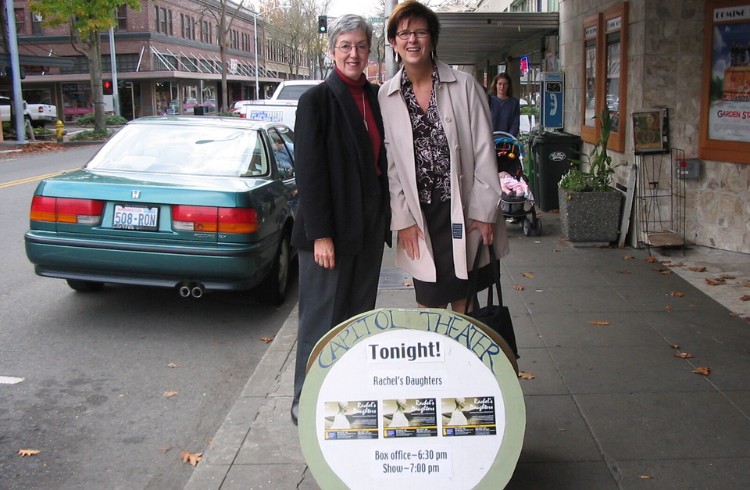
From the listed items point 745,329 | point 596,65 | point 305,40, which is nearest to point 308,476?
point 745,329

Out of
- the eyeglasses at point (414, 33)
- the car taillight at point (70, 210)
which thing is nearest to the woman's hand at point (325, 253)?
→ the eyeglasses at point (414, 33)

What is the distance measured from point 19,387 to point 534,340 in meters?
3.48

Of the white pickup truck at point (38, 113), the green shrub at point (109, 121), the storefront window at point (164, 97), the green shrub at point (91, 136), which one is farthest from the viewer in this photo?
the storefront window at point (164, 97)

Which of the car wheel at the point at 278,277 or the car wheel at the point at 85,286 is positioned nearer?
the car wheel at the point at 278,277

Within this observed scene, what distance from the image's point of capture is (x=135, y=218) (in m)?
6.03

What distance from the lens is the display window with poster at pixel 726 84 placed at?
7707 mm

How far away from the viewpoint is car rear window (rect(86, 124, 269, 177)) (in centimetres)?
672

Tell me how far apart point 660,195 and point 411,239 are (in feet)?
18.7

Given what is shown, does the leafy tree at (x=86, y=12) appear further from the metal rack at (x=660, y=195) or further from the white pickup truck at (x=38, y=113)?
the metal rack at (x=660, y=195)

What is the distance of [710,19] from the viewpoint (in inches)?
312

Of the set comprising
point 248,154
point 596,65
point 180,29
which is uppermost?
point 180,29

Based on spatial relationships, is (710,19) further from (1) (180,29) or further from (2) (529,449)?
(1) (180,29)

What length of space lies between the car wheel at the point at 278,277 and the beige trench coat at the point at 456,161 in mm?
3348

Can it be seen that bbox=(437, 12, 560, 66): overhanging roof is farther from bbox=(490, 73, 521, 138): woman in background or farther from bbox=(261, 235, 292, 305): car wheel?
bbox=(261, 235, 292, 305): car wheel
